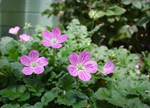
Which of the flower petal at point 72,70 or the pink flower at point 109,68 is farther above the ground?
the flower petal at point 72,70

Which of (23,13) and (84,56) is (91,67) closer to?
(84,56)

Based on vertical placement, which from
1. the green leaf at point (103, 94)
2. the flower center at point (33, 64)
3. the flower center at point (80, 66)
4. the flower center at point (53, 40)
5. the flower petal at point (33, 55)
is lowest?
the green leaf at point (103, 94)

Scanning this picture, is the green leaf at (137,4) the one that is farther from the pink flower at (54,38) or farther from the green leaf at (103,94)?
the green leaf at (103,94)

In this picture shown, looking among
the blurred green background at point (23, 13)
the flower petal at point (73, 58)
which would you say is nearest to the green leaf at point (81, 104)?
the flower petal at point (73, 58)

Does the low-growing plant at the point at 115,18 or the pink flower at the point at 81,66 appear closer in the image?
the pink flower at the point at 81,66

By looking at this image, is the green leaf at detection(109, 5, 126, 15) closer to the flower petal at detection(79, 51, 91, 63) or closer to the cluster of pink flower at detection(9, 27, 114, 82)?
the cluster of pink flower at detection(9, 27, 114, 82)

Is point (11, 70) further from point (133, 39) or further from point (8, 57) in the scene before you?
point (133, 39)
